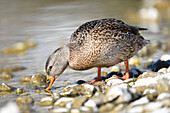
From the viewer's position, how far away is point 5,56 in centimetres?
761

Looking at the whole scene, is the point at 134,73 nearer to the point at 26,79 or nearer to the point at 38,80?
the point at 38,80

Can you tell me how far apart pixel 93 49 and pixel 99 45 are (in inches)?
4.5

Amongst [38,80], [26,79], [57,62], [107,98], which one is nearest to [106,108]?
[107,98]

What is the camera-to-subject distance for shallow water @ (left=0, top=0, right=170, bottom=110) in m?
6.90

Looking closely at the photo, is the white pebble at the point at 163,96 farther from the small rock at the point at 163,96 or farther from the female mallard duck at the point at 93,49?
the female mallard duck at the point at 93,49

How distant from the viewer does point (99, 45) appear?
5.00 meters

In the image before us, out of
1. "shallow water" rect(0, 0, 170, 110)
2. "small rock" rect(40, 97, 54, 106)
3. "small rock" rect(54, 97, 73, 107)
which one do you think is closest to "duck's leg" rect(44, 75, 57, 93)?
"shallow water" rect(0, 0, 170, 110)

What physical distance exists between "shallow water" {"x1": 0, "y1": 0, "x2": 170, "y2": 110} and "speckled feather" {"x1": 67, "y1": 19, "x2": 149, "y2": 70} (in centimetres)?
81

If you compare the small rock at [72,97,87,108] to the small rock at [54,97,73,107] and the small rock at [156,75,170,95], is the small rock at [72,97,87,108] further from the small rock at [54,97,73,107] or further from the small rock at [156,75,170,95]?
the small rock at [156,75,170,95]

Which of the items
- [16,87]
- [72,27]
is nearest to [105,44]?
[16,87]

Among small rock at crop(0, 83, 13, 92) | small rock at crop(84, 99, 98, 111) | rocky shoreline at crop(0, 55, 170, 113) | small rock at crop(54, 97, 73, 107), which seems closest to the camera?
rocky shoreline at crop(0, 55, 170, 113)

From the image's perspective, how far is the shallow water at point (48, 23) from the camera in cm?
690

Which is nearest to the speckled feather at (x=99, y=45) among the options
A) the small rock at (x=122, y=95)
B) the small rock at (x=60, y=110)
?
the small rock at (x=122, y=95)

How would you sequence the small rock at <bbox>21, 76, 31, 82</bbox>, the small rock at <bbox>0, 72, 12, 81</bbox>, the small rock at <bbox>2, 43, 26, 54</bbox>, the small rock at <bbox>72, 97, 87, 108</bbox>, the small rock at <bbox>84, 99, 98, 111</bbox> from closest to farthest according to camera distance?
1. the small rock at <bbox>84, 99, 98, 111</bbox>
2. the small rock at <bbox>72, 97, 87, 108</bbox>
3. the small rock at <bbox>21, 76, 31, 82</bbox>
4. the small rock at <bbox>0, 72, 12, 81</bbox>
5. the small rock at <bbox>2, 43, 26, 54</bbox>
